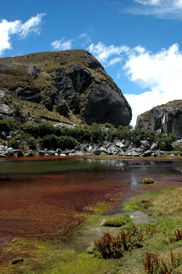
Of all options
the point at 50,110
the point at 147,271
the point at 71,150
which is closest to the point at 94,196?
the point at 147,271

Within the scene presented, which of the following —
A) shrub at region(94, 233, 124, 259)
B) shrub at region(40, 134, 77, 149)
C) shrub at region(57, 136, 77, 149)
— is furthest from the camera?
shrub at region(57, 136, 77, 149)

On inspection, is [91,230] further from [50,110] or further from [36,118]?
[50,110]

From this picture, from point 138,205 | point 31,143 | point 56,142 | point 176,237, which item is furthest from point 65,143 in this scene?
point 176,237

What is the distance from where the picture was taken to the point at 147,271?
8383mm

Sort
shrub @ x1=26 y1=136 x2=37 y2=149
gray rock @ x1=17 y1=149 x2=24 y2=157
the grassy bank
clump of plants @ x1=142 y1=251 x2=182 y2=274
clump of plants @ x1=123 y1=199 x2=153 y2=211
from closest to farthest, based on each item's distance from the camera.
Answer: clump of plants @ x1=142 y1=251 x2=182 y2=274
the grassy bank
clump of plants @ x1=123 y1=199 x2=153 y2=211
gray rock @ x1=17 y1=149 x2=24 y2=157
shrub @ x1=26 y1=136 x2=37 y2=149

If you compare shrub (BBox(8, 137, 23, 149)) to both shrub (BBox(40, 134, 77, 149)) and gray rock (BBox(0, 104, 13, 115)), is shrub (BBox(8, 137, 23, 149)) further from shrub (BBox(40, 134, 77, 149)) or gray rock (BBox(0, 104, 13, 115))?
gray rock (BBox(0, 104, 13, 115))

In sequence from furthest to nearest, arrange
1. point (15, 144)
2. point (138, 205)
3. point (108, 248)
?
point (15, 144), point (138, 205), point (108, 248)

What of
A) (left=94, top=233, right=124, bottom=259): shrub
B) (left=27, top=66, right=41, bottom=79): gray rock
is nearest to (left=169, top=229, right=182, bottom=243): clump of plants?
(left=94, top=233, right=124, bottom=259): shrub

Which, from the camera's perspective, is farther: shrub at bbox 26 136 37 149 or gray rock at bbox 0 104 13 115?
gray rock at bbox 0 104 13 115

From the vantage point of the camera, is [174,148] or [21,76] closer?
[174,148]

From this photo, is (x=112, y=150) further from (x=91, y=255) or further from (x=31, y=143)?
(x=91, y=255)

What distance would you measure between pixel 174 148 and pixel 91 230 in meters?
116

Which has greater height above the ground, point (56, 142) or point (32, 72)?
point (32, 72)

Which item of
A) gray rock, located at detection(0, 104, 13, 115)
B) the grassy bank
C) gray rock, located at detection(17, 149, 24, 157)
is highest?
gray rock, located at detection(0, 104, 13, 115)
